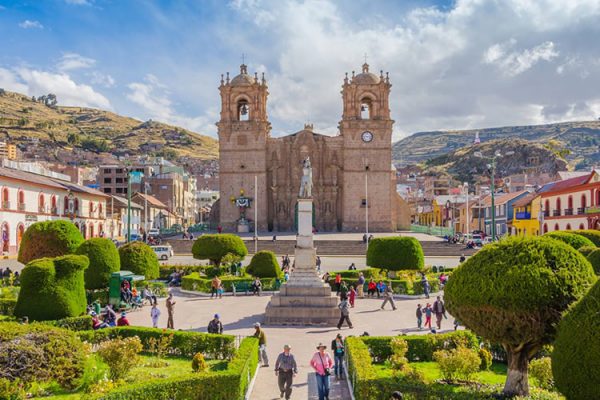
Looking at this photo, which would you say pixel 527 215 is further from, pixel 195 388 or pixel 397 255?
pixel 195 388

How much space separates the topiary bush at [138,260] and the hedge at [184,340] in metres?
12.7

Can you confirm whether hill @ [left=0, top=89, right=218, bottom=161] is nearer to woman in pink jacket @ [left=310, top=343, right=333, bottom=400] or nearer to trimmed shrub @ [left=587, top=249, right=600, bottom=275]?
trimmed shrub @ [left=587, top=249, right=600, bottom=275]

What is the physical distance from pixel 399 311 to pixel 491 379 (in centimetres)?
1062

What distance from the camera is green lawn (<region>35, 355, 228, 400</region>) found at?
38.5 feet

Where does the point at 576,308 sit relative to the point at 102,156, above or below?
below

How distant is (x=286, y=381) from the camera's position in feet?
40.2

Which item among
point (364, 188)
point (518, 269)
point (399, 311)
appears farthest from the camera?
point (364, 188)

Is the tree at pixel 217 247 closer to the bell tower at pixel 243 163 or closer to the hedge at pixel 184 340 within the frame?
the hedge at pixel 184 340

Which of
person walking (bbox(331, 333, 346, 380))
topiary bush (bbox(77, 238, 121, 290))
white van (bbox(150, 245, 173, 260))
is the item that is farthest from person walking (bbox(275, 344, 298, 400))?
white van (bbox(150, 245, 173, 260))

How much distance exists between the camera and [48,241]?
26.8 meters

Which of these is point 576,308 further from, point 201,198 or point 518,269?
point 201,198

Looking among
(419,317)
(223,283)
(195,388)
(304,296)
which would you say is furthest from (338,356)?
(223,283)

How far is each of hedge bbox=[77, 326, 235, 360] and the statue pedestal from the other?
5732mm

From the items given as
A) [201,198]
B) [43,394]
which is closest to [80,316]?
[43,394]
